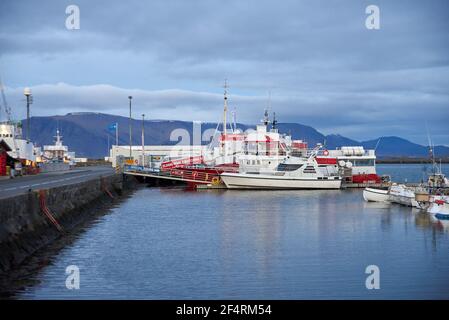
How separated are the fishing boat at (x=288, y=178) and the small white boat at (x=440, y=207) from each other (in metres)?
26.4

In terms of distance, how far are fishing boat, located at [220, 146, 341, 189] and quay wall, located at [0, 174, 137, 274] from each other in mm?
23365

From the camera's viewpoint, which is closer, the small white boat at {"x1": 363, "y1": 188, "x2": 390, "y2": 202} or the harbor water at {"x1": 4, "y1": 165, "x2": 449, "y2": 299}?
the harbor water at {"x1": 4, "y1": 165, "x2": 449, "y2": 299}

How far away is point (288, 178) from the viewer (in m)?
67.6

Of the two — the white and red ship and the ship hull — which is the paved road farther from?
the white and red ship

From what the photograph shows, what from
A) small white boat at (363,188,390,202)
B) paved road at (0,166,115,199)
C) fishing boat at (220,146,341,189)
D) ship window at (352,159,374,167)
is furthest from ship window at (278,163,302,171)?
paved road at (0,166,115,199)

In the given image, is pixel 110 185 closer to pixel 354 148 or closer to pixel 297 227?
pixel 297 227

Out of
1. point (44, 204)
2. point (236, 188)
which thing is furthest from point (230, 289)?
point (236, 188)

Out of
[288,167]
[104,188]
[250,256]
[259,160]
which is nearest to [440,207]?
[250,256]

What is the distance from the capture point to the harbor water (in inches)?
825

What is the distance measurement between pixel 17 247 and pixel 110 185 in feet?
119

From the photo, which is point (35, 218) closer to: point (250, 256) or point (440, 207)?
point (250, 256)

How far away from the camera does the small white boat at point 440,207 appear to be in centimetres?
3991

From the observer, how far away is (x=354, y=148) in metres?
85.9

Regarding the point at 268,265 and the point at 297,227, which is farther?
the point at 297,227
